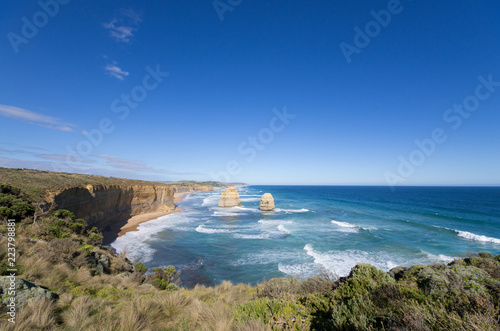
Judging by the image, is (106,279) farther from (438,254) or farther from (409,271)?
(438,254)

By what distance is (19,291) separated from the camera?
419 centimetres

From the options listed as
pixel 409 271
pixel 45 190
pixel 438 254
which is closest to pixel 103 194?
pixel 45 190

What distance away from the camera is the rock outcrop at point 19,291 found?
3934 mm

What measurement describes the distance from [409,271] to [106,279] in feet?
34.4

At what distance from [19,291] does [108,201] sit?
26.3 metres

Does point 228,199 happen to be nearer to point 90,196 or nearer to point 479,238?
point 90,196

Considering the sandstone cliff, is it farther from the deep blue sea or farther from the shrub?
the shrub

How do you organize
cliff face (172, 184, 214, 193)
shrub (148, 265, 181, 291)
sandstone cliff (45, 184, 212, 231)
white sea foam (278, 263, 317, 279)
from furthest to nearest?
cliff face (172, 184, 214, 193)
sandstone cliff (45, 184, 212, 231)
white sea foam (278, 263, 317, 279)
shrub (148, 265, 181, 291)

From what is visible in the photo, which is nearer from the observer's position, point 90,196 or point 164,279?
point 164,279

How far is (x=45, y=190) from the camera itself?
16.4 meters

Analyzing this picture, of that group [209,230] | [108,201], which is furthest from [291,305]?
[108,201]

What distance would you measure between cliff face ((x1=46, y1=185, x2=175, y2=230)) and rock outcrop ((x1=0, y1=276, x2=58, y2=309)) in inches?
569

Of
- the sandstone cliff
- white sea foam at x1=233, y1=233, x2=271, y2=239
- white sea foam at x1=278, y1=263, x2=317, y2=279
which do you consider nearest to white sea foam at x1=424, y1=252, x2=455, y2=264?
white sea foam at x1=278, y1=263, x2=317, y2=279

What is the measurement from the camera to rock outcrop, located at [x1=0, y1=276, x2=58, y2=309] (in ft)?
12.9
